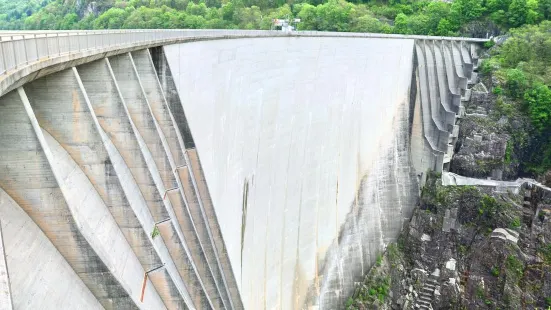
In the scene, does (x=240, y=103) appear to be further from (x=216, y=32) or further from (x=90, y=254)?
(x=90, y=254)

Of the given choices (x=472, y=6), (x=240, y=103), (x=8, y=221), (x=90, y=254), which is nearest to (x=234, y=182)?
(x=240, y=103)

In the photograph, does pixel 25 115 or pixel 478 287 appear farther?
pixel 478 287

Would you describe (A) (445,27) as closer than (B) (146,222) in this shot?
No

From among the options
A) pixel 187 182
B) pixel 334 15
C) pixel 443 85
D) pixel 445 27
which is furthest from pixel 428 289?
pixel 334 15

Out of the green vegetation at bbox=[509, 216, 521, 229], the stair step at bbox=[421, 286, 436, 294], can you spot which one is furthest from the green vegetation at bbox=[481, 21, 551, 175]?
the stair step at bbox=[421, 286, 436, 294]

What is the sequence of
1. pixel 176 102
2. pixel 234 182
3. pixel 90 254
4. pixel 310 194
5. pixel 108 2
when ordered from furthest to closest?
1. pixel 108 2
2. pixel 310 194
3. pixel 234 182
4. pixel 176 102
5. pixel 90 254

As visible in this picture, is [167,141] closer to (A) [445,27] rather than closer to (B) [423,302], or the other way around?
(B) [423,302]
